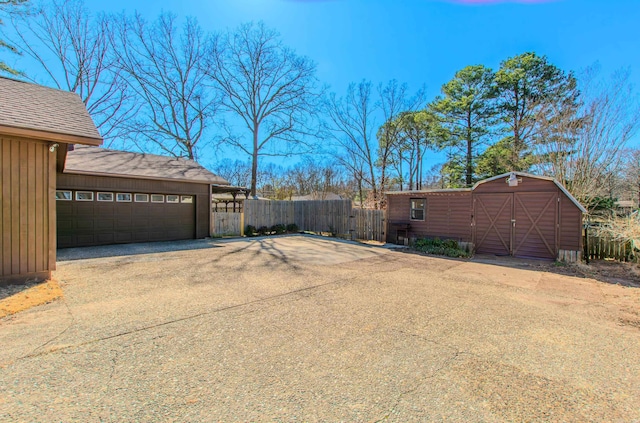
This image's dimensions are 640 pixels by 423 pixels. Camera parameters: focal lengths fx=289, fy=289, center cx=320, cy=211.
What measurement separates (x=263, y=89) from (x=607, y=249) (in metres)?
19.2

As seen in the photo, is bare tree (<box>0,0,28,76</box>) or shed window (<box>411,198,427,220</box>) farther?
shed window (<box>411,198,427,220</box>)

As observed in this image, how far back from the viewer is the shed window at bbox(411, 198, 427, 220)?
10.9 meters

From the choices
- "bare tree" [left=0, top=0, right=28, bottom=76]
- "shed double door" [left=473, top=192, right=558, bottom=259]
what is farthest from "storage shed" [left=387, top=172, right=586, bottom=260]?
"bare tree" [left=0, top=0, right=28, bottom=76]

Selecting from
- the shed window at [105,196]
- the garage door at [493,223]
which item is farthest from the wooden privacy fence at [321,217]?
the shed window at [105,196]

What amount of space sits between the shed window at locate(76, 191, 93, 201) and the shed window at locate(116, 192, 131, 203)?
0.75 metres

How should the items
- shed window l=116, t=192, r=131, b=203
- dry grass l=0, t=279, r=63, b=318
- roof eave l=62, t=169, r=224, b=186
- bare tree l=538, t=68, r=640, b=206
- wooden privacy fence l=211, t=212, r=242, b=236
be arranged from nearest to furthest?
dry grass l=0, t=279, r=63, b=318, roof eave l=62, t=169, r=224, b=186, shed window l=116, t=192, r=131, b=203, bare tree l=538, t=68, r=640, b=206, wooden privacy fence l=211, t=212, r=242, b=236

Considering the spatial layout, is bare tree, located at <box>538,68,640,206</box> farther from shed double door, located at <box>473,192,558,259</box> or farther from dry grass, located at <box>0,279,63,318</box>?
dry grass, located at <box>0,279,63,318</box>

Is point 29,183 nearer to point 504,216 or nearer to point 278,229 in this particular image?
point 278,229

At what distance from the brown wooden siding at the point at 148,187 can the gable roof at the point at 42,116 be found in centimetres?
359

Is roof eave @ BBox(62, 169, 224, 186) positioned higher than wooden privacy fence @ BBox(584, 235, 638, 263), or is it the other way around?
roof eave @ BBox(62, 169, 224, 186)

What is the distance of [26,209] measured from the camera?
4863 mm

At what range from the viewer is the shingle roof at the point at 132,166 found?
9714 mm

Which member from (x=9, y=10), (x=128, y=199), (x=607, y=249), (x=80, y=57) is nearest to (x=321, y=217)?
(x=128, y=199)

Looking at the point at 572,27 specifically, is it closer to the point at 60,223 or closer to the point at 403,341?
the point at 403,341
